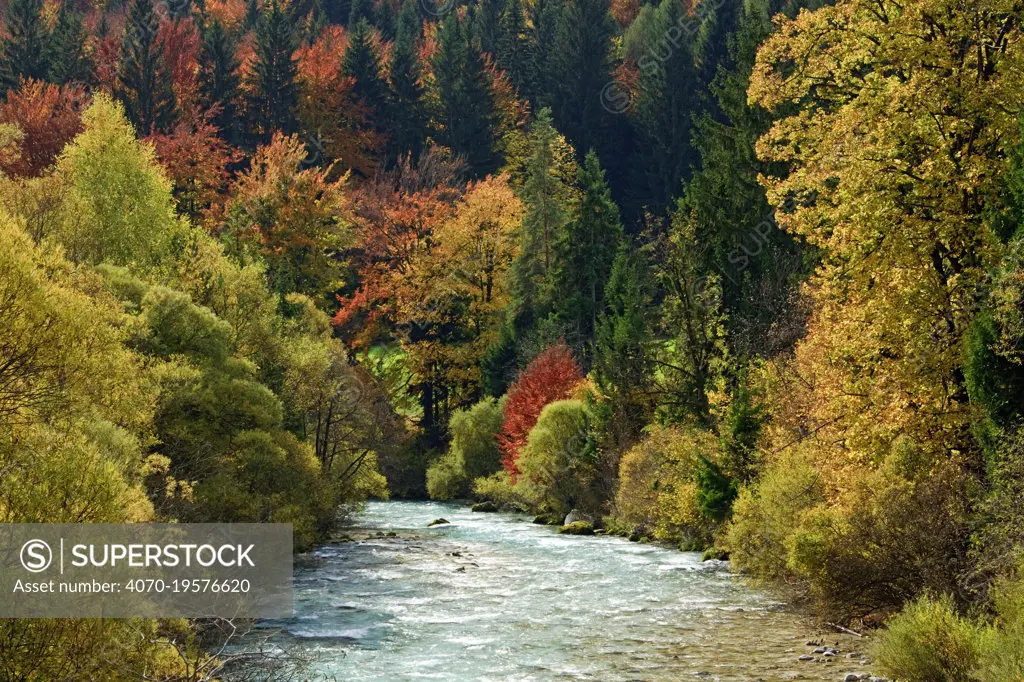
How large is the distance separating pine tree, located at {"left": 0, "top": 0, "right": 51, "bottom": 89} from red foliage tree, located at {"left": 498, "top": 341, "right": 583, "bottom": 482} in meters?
50.8

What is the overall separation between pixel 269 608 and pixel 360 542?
14688 mm

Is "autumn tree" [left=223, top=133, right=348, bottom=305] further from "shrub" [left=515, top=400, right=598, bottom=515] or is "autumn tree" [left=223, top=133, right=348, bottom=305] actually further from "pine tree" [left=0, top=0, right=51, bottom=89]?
"pine tree" [left=0, top=0, right=51, bottom=89]

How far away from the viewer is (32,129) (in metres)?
68.0

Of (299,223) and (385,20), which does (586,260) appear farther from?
(385,20)

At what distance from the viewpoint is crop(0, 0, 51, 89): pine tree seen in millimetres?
81875

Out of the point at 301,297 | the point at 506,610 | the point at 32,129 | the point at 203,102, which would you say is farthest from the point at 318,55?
the point at 506,610

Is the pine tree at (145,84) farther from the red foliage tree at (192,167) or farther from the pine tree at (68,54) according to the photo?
the pine tree at (68,54)

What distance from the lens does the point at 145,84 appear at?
Result: 257 feet

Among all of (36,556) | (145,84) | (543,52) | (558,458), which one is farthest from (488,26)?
(36,556)

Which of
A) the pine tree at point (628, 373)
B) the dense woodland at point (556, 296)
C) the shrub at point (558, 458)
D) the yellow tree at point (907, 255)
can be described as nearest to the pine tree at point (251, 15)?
the dense woodland at point (556, 296)

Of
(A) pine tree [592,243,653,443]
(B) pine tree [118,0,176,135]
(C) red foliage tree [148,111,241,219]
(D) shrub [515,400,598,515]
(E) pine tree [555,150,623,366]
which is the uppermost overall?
(B) pine tree [118,0,176,135]

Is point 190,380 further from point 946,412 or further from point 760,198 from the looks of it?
point 760,198

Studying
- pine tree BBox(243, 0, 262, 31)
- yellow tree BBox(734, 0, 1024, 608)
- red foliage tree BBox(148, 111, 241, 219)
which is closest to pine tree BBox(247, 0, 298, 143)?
red foliage tree BBox(148, 111, 241, 219)

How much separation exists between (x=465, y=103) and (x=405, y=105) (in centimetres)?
538
